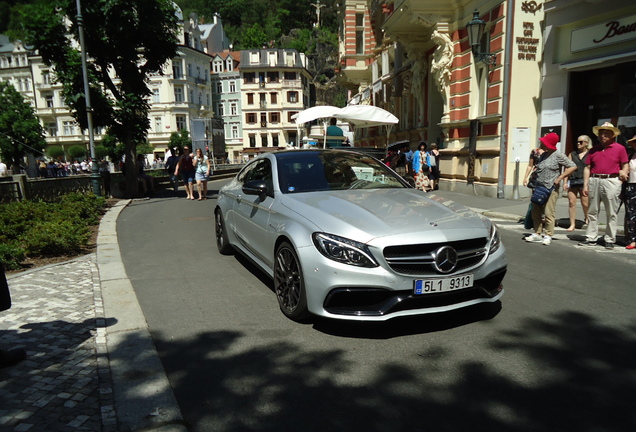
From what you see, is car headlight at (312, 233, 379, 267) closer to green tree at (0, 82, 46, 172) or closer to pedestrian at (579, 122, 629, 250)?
pedestrian at (579, 122, 629, 250)

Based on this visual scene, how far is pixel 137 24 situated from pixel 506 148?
13507mm

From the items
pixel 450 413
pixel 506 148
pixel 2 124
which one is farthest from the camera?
pixel 2 124

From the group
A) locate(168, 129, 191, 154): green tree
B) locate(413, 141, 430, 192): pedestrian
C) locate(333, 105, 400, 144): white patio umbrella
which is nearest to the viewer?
locate(413, 141, 430, 192): pedestrian

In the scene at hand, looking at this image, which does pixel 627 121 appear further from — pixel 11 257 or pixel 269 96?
pixel 269 96

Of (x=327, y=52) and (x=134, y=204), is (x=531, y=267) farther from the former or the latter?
(x=327, y=52)

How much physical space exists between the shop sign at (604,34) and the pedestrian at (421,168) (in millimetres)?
4955

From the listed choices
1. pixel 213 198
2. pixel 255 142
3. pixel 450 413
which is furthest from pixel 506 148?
pixel 255 142

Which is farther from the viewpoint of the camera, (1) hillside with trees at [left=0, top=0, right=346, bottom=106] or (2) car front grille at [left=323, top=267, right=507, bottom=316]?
(1) hillside with trees at [left=0, top=0, right=346, bottom=106]

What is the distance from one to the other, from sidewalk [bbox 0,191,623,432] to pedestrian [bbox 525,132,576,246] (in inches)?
247

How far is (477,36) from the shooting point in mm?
13859

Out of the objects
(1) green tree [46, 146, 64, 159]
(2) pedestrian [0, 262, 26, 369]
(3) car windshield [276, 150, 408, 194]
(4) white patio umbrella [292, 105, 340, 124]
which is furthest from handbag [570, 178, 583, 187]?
(1) green tree [46, 146, 64, 159]

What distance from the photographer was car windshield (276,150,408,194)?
5.06m

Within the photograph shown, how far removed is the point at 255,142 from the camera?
78.1 m

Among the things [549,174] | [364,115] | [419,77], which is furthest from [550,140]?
[419,77]
